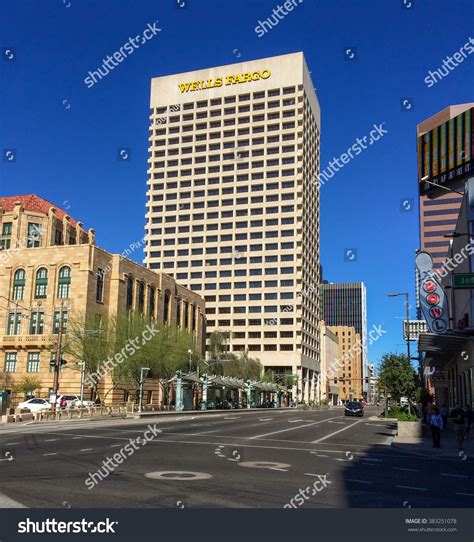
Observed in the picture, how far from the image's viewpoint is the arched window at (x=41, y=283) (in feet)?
227

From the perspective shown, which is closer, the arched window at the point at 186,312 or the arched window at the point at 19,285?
the arched window at the point at 19,285

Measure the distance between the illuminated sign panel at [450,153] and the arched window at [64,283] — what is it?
136 ft

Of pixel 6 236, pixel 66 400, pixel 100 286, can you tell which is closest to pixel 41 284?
pixel 100 286

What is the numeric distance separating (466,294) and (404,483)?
26.1 metres

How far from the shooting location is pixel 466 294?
36781 mm

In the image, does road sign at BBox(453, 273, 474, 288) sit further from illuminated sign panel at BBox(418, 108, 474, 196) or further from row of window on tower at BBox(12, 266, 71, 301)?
row of window on tower at BBox(12, 266, 71, 301)

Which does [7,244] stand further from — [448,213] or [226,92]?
[448,213]

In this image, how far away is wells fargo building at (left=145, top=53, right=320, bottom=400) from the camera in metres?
122

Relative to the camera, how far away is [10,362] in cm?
6769

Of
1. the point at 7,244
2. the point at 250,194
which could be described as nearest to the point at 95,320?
the point at 7,244

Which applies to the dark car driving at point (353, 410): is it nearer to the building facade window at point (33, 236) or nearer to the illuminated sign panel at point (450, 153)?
the illuminated sign panel at point (450, 153)

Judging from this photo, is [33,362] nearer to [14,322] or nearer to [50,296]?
[14,322]

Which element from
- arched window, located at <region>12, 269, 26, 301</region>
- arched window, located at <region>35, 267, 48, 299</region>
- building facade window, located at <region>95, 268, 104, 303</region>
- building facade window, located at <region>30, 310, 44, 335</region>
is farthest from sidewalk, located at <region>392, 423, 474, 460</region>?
arched window, located at <region>12, 269, 26, 301</region>

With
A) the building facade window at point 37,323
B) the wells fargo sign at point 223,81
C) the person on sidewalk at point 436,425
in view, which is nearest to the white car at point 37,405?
the building facade window at point 37,323
